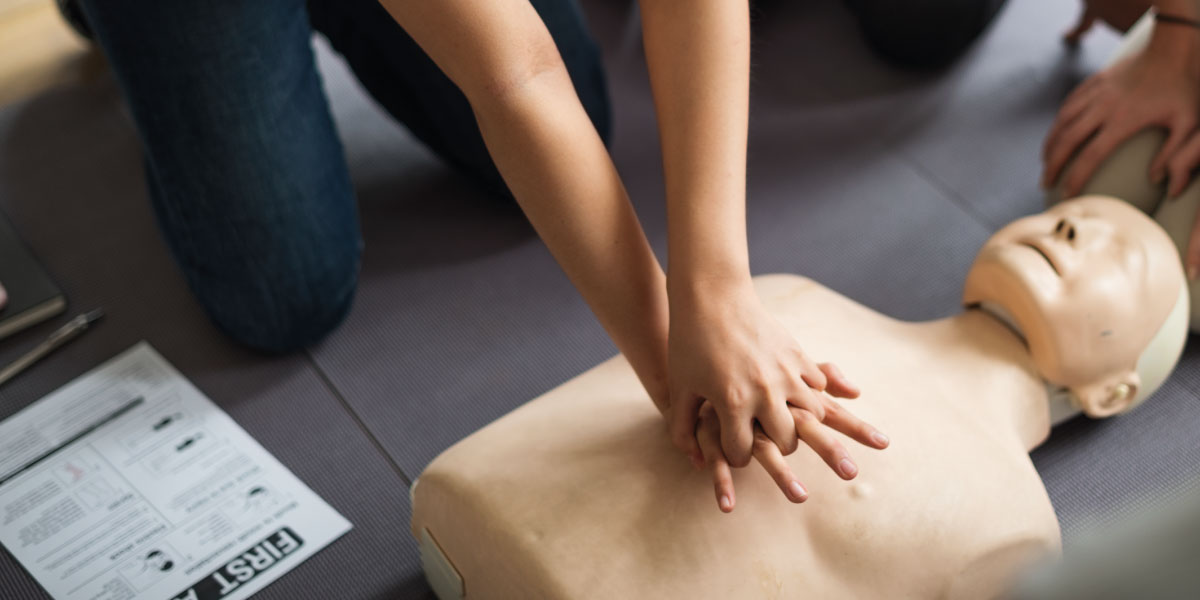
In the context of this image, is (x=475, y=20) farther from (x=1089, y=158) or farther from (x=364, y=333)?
(x=1089, y=158)

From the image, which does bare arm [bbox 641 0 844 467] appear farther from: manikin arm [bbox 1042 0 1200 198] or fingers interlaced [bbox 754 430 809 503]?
manikin arm [bbox 1042 0 1200 198]

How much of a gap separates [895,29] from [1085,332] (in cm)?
90

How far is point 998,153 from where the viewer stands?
5.78ft

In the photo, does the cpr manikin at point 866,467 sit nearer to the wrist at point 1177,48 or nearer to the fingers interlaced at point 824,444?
the fingers interlaced at point 824,444

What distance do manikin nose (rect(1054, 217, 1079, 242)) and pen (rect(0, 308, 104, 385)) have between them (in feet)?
4.61

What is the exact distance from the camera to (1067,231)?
3.90 ft

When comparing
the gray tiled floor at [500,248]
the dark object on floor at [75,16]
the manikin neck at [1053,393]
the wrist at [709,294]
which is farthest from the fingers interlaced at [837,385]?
the dark object on floor at [75,16]

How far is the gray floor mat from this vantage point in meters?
1.23

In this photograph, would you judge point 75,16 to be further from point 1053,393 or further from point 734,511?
point 1053,393

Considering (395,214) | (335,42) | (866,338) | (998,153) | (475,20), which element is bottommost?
(998,153)

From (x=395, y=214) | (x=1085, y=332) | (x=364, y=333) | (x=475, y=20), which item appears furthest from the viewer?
A: (x=395, y=214)

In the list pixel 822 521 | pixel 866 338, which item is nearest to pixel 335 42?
pixel 866 338

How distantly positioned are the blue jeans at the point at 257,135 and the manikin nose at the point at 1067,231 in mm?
791

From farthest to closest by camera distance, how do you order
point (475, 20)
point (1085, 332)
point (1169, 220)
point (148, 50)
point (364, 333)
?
1. point (364, 333)
2. point (1169, 220)
3. point (148, 50)
4. point (1085, 332)
5. point (475, 20)
